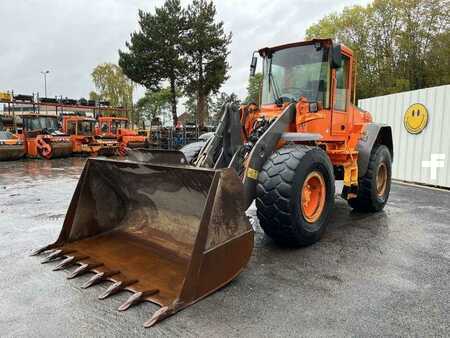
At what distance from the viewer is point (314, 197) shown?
4.09 metres

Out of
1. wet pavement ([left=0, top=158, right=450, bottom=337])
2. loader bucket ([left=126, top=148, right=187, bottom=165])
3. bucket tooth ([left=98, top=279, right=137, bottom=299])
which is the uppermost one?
loader bucket ([left=126, top=148, right=187, bottom=165])

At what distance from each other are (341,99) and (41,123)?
60.6 ft

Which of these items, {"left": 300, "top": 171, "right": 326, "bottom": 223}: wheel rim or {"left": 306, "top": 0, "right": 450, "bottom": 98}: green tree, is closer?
{"left": 300, "top": 171, "right": 326, "bottom": 223}: wheel rim

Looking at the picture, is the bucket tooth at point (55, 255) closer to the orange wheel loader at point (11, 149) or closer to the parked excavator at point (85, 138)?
the orange wheel loader at point (11, 149)

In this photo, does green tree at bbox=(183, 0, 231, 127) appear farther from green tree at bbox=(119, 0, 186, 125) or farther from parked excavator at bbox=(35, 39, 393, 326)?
parked excavator at bbox=(35, 39, 393, 326)

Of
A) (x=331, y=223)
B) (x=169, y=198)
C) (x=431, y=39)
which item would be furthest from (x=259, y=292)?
(x=431, y=39)

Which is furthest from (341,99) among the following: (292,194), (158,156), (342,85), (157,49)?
(157,49)

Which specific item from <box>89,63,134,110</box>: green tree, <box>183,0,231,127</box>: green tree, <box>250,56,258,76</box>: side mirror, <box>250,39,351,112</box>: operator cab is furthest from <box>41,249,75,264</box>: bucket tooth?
<box>89,63,134,110</box>: green tree

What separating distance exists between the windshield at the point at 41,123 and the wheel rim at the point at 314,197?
60.7ft

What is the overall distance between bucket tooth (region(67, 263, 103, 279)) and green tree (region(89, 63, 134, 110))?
44546mm

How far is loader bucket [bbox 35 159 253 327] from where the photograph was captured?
274 cm

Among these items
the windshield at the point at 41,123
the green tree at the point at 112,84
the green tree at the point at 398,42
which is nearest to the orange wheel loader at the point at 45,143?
the windshield at the point at 41,123

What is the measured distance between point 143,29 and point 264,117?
81.8 feet

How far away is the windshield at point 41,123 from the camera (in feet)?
62.3
